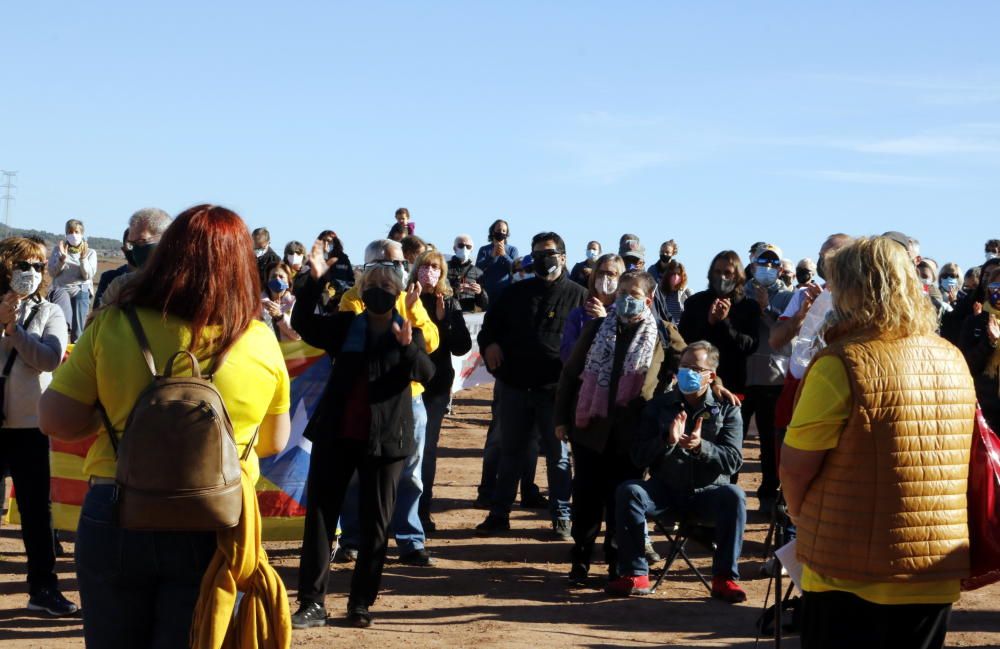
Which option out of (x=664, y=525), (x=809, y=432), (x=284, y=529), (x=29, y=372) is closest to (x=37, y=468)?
(x=29, y=372)

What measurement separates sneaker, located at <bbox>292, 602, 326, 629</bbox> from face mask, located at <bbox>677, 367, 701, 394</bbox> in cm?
261

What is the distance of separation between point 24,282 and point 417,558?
3.33 meters

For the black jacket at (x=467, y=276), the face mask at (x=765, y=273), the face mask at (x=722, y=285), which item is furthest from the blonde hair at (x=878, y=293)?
the black jacket at (x=467, y=276)

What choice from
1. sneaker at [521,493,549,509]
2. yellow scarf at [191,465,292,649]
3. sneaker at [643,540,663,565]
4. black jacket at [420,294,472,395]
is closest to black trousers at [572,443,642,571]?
sneaker at [643,540,663,565]

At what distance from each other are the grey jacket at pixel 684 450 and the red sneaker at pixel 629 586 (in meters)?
0.61

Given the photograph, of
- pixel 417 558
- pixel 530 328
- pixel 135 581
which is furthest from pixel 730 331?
pixel 135 581

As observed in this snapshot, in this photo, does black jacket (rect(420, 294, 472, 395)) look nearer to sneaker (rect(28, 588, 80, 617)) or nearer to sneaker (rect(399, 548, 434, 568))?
sneaker (rect(399, 548, 434, 568))

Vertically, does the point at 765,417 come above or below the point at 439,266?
below

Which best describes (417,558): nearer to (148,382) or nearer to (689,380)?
(689,380)

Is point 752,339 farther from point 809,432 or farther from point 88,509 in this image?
point 88,509

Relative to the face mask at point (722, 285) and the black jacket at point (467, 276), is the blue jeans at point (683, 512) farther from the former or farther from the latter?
the black jacket at point (467, 276)

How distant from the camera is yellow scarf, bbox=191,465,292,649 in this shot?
145 inches

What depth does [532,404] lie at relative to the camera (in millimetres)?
10023

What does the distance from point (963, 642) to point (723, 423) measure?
1.92m
